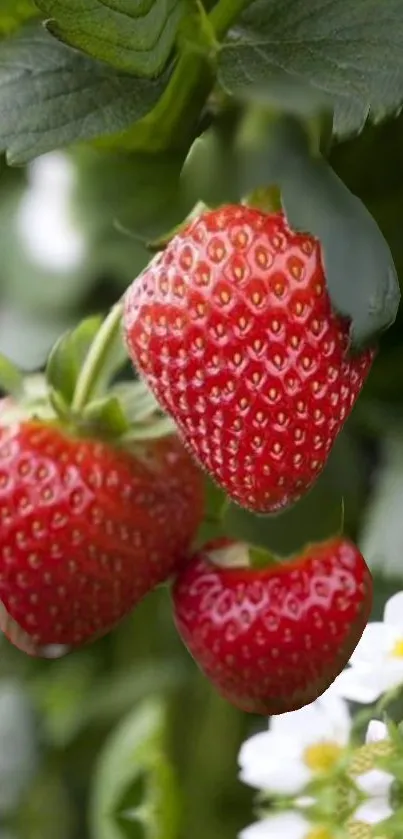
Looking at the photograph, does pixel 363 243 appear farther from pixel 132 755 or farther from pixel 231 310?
pixel 132 755

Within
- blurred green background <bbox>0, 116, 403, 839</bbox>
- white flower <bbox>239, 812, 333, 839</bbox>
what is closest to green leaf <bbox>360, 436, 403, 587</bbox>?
blurred green background <bbox>0, 116, 403, 839</bbox>

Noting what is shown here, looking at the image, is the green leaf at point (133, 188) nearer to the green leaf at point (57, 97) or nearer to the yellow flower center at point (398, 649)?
the green leaf at point (57, 97)

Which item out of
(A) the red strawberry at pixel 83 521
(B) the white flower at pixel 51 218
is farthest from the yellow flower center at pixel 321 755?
(B) the white flower at pixel 51 218

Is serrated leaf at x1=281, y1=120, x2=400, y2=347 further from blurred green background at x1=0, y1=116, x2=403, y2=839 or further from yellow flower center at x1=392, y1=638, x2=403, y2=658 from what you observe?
yellow flower center at x1=392, y1=638, x2=403, y2=658

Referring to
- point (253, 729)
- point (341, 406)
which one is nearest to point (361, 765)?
point (253, 729)

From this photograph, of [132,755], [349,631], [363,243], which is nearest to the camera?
[363,243]

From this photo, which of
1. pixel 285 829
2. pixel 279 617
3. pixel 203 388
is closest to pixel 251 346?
pixel 203 388
